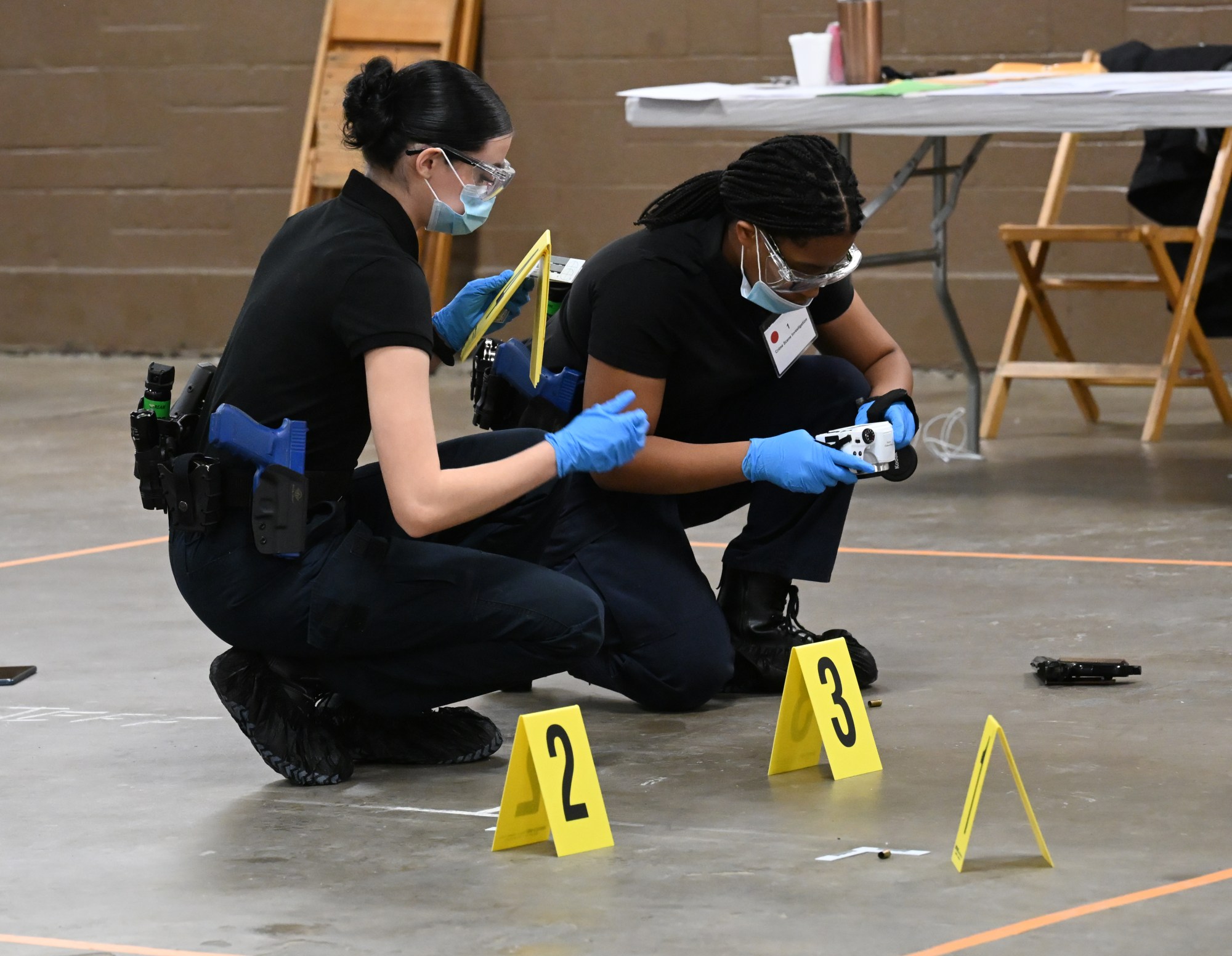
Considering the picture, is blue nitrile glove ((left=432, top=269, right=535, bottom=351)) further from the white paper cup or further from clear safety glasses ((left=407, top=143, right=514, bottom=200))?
the white paper cup

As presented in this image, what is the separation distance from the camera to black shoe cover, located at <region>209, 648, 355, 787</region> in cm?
221

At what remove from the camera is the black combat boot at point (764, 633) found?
2.63 m

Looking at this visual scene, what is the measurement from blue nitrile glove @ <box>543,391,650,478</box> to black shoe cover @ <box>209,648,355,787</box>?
18.3 inches

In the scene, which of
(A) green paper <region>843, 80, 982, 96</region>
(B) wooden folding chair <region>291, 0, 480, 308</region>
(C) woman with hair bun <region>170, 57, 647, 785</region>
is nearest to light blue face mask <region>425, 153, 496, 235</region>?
(C) woman with hair bun <region>170, 57, 647, 785</region>

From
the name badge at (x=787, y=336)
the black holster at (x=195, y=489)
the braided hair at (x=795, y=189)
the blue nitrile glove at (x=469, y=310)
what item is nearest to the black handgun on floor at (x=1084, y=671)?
the name badge at (x=787, y=336)

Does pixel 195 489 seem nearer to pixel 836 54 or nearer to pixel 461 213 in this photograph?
pixel 461 213

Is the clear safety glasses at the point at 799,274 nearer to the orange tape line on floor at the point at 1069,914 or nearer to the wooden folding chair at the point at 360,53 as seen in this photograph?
the orange tape line on floor at the point at 1069,914

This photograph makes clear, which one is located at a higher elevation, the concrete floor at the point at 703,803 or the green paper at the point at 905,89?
the green paper at the point at 905,89

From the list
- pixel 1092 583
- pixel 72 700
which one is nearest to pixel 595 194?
pixel 1092 583

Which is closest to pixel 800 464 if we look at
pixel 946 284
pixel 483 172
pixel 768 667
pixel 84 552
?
pixel 768 667

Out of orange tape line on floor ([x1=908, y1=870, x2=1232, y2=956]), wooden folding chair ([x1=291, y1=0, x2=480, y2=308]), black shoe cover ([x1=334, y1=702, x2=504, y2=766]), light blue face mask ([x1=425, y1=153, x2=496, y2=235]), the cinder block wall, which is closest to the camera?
orange tape line on floor ([x1=908, y1=870, x2=1232, y2=956])

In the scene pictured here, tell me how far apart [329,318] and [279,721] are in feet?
1.71

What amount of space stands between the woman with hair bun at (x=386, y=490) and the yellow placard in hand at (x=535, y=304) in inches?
4.5

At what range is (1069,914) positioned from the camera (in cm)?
172
